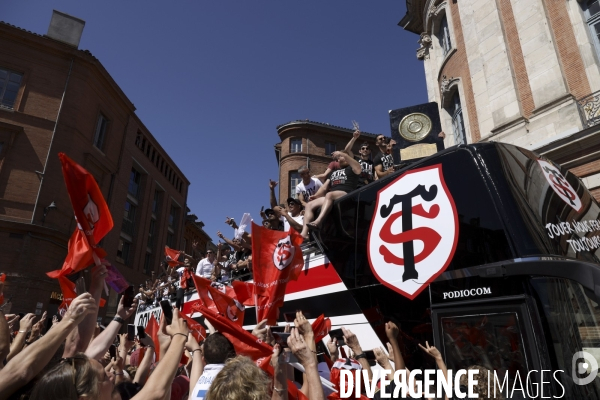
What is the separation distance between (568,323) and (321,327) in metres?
2.32

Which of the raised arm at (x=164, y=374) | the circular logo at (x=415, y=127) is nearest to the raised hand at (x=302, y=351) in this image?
the raised arm at (x=164, y=374)

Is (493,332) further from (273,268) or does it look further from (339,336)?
(273,268)

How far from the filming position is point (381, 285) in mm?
3865

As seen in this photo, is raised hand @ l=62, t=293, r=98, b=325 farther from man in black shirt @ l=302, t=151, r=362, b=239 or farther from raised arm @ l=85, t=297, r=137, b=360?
man in black shirt @ l=302, t=151, r=362, b=239

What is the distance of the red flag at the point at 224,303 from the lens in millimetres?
5148

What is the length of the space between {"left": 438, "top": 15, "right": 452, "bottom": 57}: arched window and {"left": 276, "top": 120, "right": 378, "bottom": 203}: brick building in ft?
49.2

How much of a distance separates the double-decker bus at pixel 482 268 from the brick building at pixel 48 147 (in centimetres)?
1975

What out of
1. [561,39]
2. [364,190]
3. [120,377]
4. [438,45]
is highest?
[438,45]

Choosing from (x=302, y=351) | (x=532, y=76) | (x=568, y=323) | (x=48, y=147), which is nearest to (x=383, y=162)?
(x=568, y=323)

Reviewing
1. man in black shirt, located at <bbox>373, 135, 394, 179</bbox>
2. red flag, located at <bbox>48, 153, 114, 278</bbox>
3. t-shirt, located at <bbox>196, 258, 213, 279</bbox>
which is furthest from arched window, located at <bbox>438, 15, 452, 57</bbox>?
red flag, located at <bbox>48, 153, 114, 278</bbox>

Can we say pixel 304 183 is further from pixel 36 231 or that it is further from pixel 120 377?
pixel 36 231

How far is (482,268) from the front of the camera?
3.09m

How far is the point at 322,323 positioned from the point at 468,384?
1.88m

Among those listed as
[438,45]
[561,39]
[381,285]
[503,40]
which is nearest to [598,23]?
[561,39]
